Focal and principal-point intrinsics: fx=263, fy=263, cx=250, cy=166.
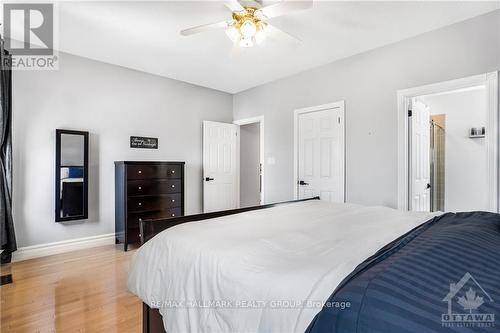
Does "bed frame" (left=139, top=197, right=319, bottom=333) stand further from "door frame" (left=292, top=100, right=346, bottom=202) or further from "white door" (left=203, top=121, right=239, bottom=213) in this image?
"white door" (left=203, top=121, right=239, bottom=213)

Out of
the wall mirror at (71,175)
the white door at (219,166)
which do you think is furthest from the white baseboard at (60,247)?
the white door at (219,166)

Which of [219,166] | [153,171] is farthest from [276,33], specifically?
[219,166]

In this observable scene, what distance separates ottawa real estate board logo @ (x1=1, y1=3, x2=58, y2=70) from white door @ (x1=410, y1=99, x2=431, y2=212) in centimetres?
405

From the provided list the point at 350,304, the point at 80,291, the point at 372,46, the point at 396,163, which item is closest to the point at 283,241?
the point at 350,304

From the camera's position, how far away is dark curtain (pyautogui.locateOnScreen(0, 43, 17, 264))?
2875 mm

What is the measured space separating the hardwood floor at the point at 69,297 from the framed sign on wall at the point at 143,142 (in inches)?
67.1

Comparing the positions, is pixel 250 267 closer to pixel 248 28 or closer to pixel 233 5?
pixel 248 28

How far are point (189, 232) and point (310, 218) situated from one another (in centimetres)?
84

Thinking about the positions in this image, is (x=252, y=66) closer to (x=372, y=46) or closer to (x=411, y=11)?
(x=372, y=46)

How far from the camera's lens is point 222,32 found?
116 inches

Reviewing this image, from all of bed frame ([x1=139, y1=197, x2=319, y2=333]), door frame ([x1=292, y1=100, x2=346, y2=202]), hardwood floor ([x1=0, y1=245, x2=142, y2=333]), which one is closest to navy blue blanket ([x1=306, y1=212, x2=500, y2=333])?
bed frame ([x1=139, y1=197, x2=319, y2=333])

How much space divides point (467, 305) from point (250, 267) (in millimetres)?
662

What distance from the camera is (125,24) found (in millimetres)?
2756

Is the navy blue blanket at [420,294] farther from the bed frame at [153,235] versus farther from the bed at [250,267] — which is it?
the bed frame at [153,235]
